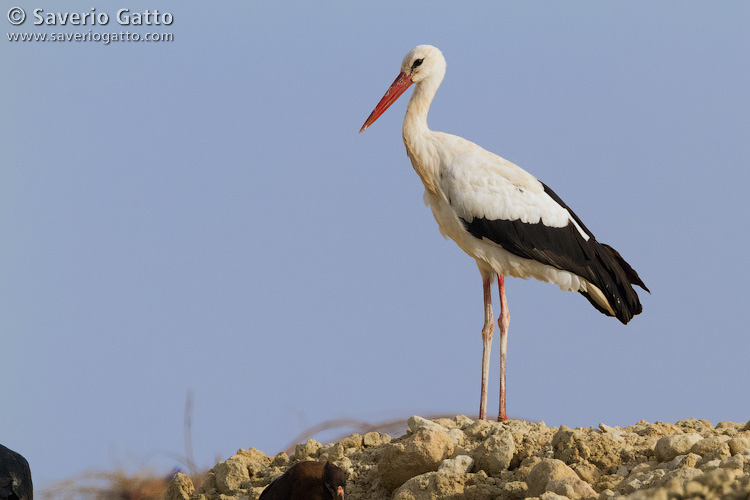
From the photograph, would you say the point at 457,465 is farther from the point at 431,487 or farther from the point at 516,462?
the point at 516,462

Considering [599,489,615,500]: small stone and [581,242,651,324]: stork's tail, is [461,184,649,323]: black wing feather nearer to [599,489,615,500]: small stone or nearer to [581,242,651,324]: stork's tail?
[581,242,651,324]: stork's tail

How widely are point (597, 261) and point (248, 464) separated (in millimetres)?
4049

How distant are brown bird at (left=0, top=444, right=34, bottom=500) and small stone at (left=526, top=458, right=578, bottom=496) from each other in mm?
4535

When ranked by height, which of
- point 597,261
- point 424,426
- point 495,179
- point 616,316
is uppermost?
point 495,179

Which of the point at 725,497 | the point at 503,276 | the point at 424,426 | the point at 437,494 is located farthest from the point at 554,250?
the point at 725,497

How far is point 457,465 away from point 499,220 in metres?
2.86

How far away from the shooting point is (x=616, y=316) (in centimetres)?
941

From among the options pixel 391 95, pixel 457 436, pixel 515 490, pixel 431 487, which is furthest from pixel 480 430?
pixel 391 95

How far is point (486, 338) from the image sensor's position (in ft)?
30.1

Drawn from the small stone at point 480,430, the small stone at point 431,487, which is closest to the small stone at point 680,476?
the small stone at point 431,487

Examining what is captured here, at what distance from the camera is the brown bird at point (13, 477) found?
7.81 m

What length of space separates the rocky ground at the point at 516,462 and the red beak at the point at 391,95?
10.9ft

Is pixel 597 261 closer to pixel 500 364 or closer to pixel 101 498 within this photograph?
pixel 500 364

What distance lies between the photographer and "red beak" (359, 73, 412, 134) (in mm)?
9609
